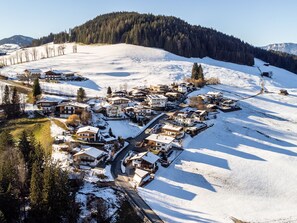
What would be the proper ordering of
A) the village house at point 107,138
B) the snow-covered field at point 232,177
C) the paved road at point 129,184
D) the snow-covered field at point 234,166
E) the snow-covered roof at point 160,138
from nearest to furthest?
the paved road at point 129,184 → the snow-covered field at point 232,177 → the snow-covered field at point 234,166 → the snow-covered roof at point 160,138 → the village house at point 107,138

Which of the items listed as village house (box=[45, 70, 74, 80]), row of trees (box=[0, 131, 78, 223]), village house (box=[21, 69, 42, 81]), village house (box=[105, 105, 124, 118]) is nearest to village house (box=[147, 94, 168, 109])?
village house (box=[105, 105, 124, 118])

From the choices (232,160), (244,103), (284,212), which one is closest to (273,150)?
(232,160)

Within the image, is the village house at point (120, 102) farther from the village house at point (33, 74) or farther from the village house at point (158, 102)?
the village house at point (33, 74)

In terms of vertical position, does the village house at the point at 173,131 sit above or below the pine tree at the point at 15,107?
below

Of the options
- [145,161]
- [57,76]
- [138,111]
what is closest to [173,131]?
[138,111]

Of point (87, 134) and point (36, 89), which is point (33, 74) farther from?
point (87, 134)

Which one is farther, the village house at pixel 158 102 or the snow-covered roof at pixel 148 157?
the village house at pixel 158 102

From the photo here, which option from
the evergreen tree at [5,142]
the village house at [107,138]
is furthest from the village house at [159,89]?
the evergreen tree at [5,142]

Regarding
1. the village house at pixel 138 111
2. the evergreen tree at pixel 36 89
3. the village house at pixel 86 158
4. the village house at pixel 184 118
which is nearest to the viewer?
the village house at pixel 86 158
